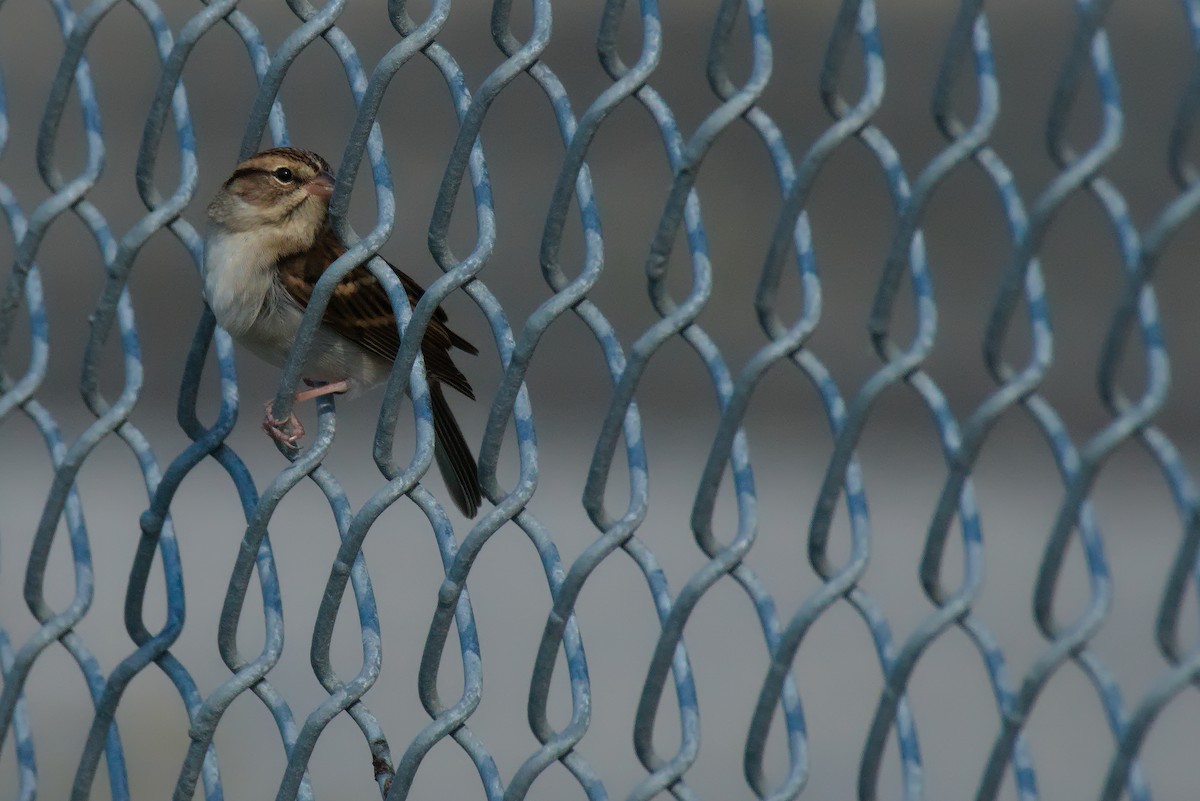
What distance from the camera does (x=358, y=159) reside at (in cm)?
185

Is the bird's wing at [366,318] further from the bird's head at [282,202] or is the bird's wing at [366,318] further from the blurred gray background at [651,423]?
the blurred gray background at [651,423]

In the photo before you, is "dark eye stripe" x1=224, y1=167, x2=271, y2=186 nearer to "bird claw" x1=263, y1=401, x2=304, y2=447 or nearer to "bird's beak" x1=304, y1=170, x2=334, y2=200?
"bird's beak" x1=304, y1=170, x2=334, y2=200

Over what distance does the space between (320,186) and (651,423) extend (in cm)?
349

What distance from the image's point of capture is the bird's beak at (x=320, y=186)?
3.07 m

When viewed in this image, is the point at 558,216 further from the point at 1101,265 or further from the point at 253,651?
the point at 1101,265

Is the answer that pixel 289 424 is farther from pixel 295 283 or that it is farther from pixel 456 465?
pixel 456 465

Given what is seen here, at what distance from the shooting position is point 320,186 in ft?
10.1

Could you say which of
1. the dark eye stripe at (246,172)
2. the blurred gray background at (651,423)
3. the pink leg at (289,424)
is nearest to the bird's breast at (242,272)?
the dark eye stripe at (246,172)

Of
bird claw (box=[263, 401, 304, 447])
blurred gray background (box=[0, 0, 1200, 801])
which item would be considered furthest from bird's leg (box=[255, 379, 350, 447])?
blurred gray background (box=[0, 0, 1200, 801])

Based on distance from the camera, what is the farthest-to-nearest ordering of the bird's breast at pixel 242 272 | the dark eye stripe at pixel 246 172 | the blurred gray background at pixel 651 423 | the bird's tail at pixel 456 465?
1. the blurred gray background at pixel 651 423
2. the bird's tail at pixel 456 465
3. the bird's breast at pixel 242 272
4. the dark eye stripe at pixel 246 172

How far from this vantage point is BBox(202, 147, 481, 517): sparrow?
294cm

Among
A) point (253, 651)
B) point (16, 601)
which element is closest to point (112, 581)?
point (16, 601)

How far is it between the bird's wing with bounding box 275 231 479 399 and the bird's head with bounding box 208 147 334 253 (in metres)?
0.05

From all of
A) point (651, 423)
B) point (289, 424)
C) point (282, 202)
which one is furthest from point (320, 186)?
point (651, 423)
